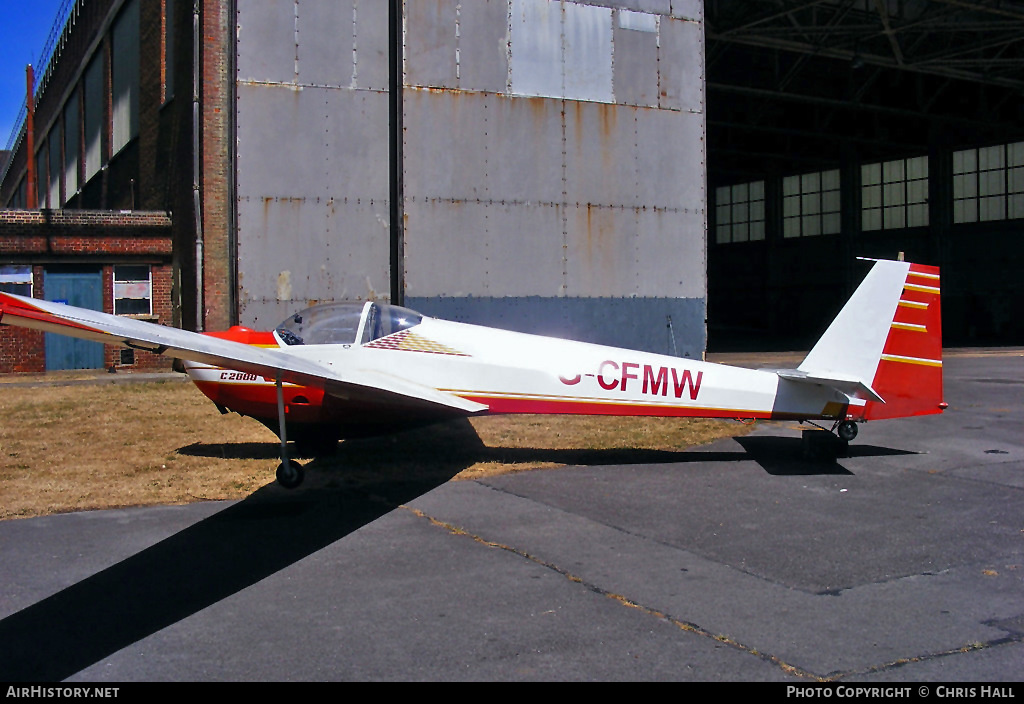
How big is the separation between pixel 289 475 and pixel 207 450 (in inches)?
140

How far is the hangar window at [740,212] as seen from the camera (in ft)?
177

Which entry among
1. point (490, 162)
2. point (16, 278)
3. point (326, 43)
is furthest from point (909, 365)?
point (16, 278)

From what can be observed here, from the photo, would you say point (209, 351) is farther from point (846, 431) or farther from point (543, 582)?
point (846, 431)

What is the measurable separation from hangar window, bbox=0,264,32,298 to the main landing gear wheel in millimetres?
17301

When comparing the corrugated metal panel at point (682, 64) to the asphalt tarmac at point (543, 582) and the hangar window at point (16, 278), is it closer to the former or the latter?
the asphalt tarmac at point (543, 582)

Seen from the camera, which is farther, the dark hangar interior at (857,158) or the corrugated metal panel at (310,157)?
the dark hangar interior at (857,158)

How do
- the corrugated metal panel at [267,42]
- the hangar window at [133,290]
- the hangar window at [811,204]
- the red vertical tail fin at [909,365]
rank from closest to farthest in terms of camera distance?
the red vertical tail fin at [909,365]
the corrugated metal panel at [267,42]
the hangar window at [133,290]
the hangar window at [811,204]

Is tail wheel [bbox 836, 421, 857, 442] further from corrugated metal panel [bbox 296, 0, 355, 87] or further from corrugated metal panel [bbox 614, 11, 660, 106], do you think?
corrugated metal panel [bbox 296, 0, 355, 87]

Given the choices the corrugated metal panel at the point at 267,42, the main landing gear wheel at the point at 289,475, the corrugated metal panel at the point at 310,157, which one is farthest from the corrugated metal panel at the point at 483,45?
the main landing gear wheel at the point at 289,475

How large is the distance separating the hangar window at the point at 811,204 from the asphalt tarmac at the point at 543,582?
43.3m

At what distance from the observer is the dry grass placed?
862cm

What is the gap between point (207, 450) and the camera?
10.7 m
